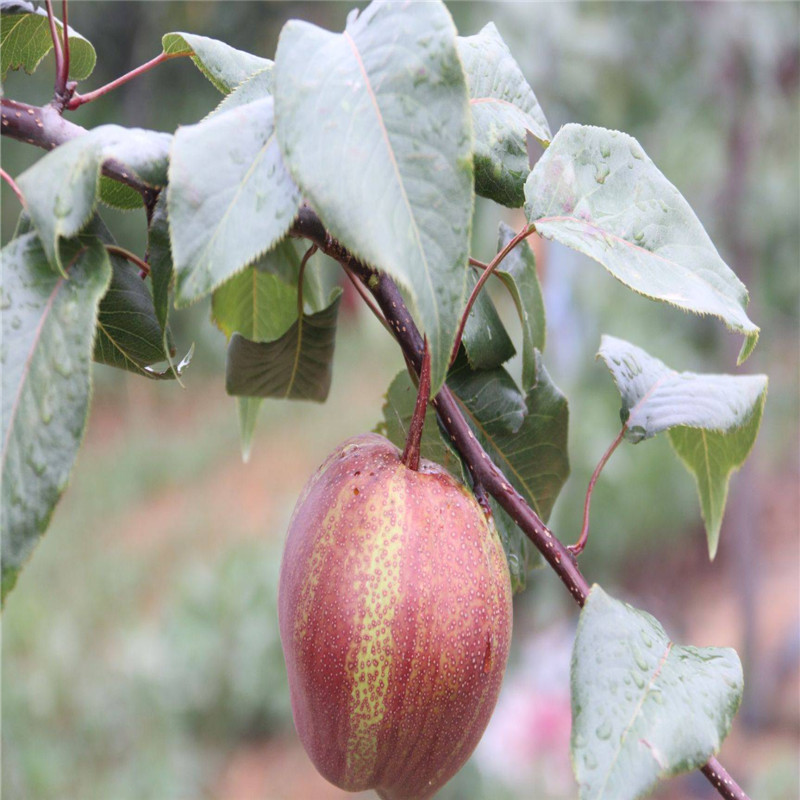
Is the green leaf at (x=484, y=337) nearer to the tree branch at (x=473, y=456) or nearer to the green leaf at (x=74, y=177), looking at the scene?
the tree branch at (x=473, y=456)

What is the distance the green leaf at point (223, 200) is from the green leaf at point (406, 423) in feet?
0.61

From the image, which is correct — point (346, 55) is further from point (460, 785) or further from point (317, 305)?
point (460, 785)

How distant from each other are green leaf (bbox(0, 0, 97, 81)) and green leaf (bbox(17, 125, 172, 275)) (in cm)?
18

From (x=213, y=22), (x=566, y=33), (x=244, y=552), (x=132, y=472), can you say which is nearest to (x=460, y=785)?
(x=244, y=552)

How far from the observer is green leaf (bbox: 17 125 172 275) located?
0.35m

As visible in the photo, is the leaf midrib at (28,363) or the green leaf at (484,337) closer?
the leaf midrib at (28,363)

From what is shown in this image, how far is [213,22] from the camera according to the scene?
4.11 meters

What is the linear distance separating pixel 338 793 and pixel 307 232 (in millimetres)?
2119

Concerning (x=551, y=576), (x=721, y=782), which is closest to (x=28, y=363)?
(x=721, y=782)

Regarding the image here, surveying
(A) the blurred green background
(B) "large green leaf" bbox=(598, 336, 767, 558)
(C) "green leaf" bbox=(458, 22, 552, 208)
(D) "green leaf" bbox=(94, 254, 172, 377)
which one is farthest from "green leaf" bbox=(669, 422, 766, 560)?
(A) the blurred green background

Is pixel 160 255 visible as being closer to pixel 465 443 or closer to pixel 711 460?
pixel 465 443

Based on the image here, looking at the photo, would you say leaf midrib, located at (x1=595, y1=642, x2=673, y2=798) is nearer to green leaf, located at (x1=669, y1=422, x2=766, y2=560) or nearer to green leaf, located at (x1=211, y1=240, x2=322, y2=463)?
green leaf, located at (x1=669, y1=422, x2=766, y2=560)

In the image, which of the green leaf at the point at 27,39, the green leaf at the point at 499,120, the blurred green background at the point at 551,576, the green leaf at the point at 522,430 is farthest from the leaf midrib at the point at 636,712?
the blurred green background at the point at 551,576

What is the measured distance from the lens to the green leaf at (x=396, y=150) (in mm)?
321
